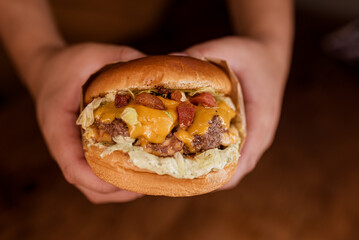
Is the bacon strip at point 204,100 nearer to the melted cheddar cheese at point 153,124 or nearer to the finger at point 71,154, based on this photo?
the melted cheddar cheese at point 153,124

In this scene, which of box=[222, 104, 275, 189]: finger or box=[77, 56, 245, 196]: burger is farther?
box=[222, 104, 275, 189]: finger

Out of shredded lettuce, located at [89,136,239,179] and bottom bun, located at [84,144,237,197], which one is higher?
shredded lettuce, located at [89,136,239,179]

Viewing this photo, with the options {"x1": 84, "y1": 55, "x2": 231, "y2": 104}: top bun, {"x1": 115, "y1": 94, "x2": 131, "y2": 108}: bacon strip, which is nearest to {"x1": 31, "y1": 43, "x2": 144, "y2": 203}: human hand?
{"x1": 84, "y1": 55, "x2": 231, "y2": 104}: top bun

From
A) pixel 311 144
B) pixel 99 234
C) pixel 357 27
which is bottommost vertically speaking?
pixel 99 234

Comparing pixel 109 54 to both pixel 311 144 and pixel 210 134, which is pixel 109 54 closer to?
pixel 210 134

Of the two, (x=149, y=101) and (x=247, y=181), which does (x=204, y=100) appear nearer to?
(x=149, y=101)

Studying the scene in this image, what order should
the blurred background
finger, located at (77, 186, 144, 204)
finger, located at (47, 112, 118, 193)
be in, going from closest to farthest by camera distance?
finger, located at (47, 112, 118, 193) < finger, located at (77, 186, 144, 204) < the blurred background

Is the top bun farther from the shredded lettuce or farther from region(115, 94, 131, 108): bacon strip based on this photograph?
the shredded lettuce

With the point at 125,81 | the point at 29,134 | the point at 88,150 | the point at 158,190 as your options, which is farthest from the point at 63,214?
the point at 125,81
